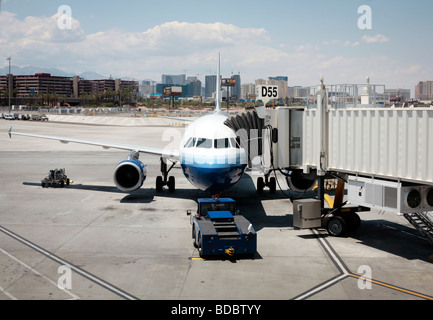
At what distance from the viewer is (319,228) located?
21.8 meters

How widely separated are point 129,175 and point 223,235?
13.0 metres

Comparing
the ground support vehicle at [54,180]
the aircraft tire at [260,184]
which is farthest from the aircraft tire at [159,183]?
the ground support vehicle at [54,180]

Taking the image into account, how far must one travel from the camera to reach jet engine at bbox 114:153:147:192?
91.0 feet

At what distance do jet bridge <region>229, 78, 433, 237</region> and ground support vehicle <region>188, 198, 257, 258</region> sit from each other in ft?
15.0

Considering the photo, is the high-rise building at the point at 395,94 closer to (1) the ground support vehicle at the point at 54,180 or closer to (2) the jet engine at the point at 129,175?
(2) the jet engine at the point at 129,175

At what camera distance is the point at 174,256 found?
1692 centimetres

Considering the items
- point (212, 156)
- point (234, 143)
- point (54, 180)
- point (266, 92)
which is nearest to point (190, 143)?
point (212, 156)

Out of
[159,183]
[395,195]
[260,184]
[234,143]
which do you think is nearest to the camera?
[395,195]

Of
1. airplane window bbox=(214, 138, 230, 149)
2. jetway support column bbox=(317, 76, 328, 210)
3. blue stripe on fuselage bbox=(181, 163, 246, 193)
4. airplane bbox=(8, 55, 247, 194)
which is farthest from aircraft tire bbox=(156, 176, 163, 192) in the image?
jetway support column bbox=(317, 76, 328, 210)

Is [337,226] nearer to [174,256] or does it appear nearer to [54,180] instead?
[174,256]

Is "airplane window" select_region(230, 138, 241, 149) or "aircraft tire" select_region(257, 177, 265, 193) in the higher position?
"airplane window" select_region(230, 138, 241, 149)

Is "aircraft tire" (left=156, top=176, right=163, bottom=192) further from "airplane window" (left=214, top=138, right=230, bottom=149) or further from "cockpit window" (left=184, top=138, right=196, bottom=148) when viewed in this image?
"airplane window" (left=214, top=138, right=230, bottom=149)

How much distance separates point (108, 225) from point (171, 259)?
6.23 meters
